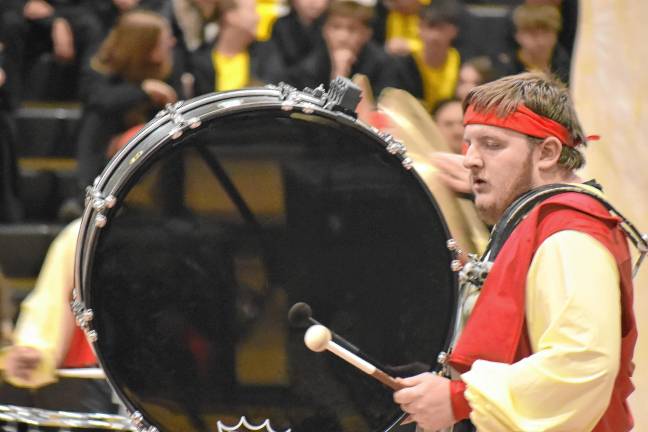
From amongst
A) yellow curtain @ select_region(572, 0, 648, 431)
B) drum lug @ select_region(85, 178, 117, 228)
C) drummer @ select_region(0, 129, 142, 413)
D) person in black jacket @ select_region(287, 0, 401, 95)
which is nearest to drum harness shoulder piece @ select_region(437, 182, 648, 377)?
drum lug @ select_region(85, 178, 117, 228)

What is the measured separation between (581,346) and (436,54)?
3331mm

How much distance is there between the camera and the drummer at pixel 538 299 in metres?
2.40

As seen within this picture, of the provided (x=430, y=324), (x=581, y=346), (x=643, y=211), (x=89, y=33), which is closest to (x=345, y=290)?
(x=430, y=324)

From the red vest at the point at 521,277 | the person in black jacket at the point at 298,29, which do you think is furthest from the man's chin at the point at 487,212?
the person in black jacket at the point at 298,29

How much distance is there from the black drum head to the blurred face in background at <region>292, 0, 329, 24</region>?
2955 mm

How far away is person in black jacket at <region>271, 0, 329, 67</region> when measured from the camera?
223 inches

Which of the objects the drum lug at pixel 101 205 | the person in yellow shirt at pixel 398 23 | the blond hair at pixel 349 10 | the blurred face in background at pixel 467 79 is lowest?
the drum lug at pixel 101 205

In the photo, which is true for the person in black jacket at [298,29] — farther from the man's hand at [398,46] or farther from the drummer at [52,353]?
the drummer at [52,353]

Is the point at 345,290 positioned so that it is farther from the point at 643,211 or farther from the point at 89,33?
the point at 89,33

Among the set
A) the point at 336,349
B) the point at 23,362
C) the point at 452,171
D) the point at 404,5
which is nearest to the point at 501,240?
the point at 336,349

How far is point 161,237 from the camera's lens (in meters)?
2.84

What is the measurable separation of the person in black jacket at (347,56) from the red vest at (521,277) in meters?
2.97

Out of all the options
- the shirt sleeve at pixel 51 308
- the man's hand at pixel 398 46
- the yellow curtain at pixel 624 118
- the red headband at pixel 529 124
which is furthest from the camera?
the man's hand at pixel 398 46

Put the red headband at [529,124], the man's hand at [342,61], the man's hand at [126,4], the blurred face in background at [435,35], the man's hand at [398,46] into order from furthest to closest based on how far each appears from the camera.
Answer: the man's hand at [126,4] < the man's hand at [398,46] < the blurred face in background at [435,35] < the man's hand at [342,61] < the red headband at [529,124]
